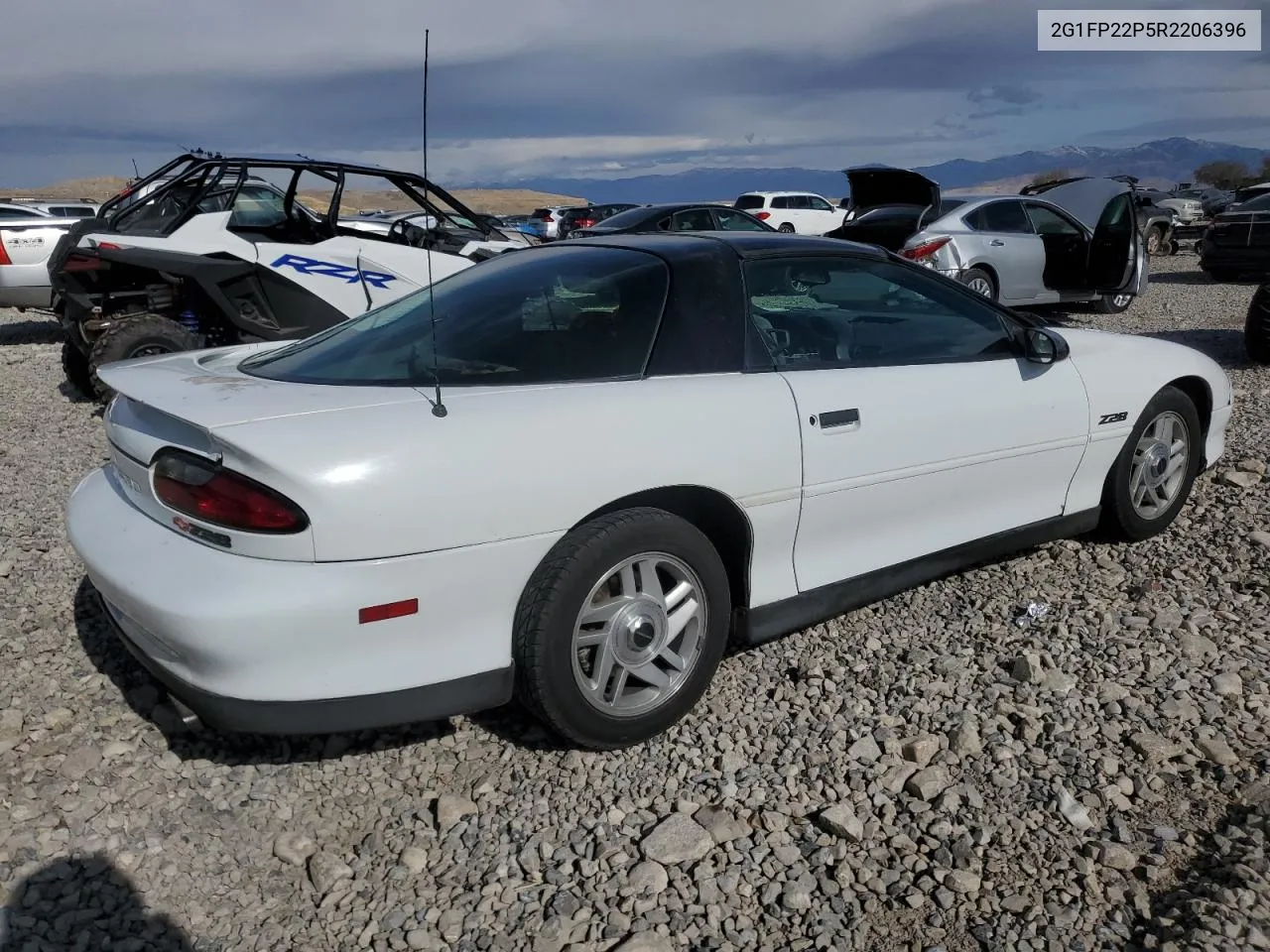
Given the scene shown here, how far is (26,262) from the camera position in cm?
1134

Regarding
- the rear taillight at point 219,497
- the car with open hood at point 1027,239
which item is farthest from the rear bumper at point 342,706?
the car with open hood at point 1027,239

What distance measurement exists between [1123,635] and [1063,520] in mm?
585

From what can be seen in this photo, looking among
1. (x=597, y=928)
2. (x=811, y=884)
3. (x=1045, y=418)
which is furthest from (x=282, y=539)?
(x=1045, y=418)

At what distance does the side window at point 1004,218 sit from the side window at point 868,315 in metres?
8.65

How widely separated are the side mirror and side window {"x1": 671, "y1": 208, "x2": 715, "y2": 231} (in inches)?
430

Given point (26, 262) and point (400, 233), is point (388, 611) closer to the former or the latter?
point (400, 233)

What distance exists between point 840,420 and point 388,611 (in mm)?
1548

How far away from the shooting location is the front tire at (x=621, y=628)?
105 inches

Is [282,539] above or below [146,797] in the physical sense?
above

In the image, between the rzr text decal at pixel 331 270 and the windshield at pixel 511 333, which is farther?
the rzr text decal at pixel 331 270

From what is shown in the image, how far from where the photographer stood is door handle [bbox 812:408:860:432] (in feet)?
10.5

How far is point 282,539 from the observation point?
2381 millimetres

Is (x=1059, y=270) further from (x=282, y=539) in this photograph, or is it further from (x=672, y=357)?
(x=282, y=539)

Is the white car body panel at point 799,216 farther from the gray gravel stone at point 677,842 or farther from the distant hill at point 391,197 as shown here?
the distant hill at point 391,197
